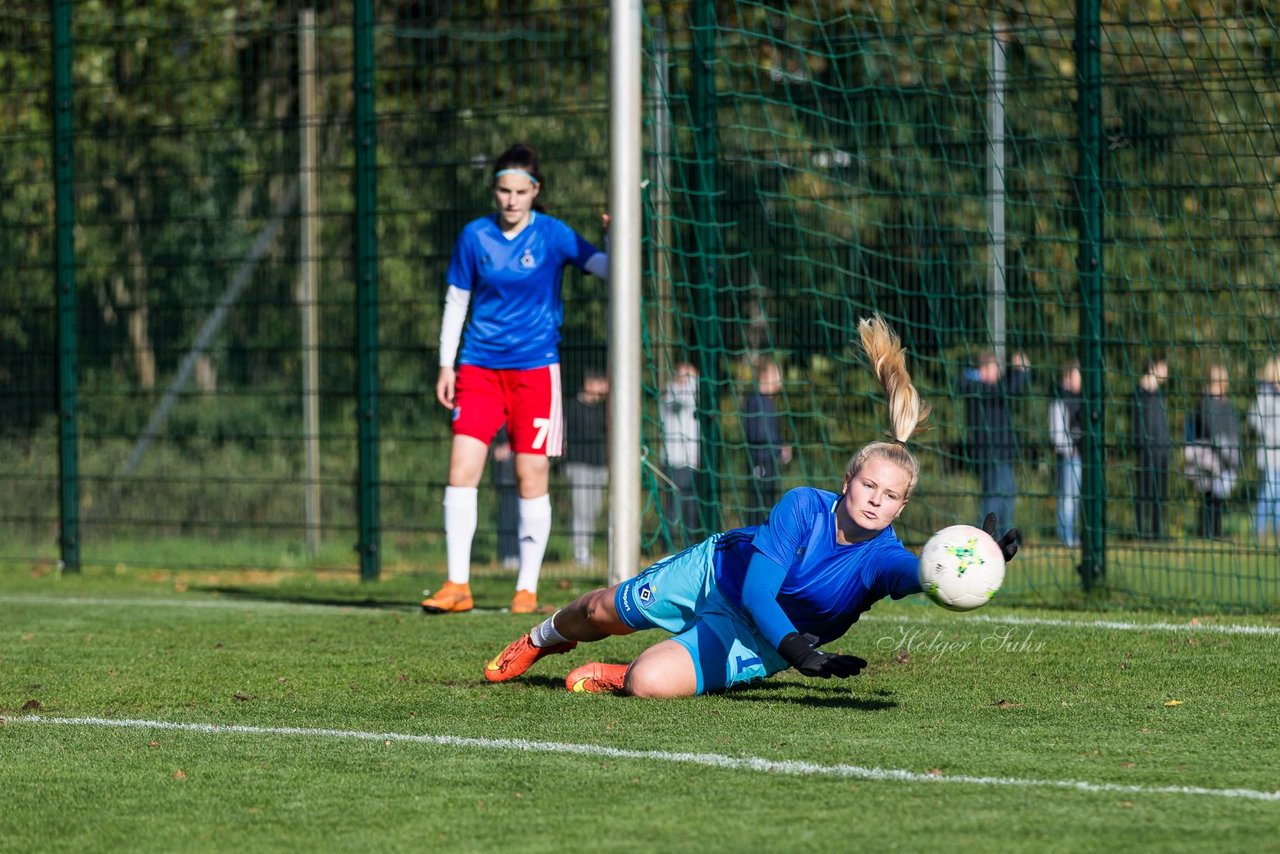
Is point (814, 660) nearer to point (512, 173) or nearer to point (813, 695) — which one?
point (813, 695)

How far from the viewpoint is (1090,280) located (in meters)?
9.54

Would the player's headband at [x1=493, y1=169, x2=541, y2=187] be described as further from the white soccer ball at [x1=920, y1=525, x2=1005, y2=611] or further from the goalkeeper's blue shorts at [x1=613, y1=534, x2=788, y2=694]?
the white soccer ball at [x1=920, y1=525, x2=1005, y2=611]

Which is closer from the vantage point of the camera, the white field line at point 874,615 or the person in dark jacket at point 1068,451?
the white field line at point 874,615

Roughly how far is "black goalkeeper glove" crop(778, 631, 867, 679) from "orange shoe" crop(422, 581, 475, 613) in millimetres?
3845

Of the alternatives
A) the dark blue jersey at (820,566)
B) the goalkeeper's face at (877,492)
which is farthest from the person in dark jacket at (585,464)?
the goalkeeper's face at (877,492)

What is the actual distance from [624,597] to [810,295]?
14.6 feet

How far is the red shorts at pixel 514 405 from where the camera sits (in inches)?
364

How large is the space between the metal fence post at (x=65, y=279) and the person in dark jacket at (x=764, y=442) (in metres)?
4.98

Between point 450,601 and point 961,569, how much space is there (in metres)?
4.09

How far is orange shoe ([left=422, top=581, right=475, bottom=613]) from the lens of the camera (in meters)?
9.09

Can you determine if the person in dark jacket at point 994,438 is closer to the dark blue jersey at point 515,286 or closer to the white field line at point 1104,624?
the white field line at point 1104,624

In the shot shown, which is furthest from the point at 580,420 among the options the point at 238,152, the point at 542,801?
the point at 542,801

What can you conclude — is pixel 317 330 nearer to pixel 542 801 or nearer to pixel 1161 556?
pixel 1161 556

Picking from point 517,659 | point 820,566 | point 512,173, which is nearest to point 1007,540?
point 820,566
